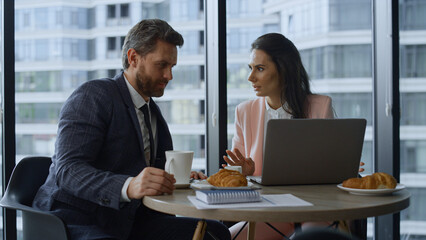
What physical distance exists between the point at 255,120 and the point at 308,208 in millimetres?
1232

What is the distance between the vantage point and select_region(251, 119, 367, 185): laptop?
149 centimetres

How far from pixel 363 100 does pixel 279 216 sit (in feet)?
7.17

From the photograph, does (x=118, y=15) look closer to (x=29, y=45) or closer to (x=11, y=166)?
(x=29, y=45)

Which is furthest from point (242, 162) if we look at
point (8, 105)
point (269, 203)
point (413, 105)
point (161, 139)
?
point (413, 105)

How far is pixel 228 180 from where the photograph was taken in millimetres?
1475

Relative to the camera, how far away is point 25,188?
1.73m

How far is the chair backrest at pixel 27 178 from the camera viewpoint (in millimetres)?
1682

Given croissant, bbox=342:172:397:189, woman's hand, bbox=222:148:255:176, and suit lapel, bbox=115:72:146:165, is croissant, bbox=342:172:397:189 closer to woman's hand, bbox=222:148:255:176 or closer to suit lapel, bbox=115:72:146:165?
woman's hand, bbox=222:148:255:176

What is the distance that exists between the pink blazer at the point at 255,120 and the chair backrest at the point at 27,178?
100 centimetres

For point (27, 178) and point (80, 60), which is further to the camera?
point (80, 60)

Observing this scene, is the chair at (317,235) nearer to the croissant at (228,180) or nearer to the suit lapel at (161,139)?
the croissant at (228,180)

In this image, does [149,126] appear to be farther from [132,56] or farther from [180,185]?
[180,185]

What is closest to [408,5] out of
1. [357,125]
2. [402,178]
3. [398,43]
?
[398,43]

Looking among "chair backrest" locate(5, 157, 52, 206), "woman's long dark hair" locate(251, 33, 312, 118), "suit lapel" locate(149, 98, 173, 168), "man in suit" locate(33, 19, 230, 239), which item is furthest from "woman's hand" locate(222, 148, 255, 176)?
"chair backrest" locate(5, 157, 52, 206)
